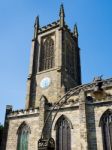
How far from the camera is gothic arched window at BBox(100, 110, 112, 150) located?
858 inches

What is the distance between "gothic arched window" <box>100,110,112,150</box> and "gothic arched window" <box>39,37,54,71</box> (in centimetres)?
1681

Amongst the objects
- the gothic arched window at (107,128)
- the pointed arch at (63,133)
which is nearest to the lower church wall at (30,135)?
the pointed arch at (63,133)

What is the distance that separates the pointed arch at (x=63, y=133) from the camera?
23778 millimetres

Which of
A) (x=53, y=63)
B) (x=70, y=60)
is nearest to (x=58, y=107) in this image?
(x=53, y=63)

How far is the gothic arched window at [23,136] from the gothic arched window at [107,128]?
8.73 m

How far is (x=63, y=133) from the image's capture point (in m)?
24.4

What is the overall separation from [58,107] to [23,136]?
27.9ft

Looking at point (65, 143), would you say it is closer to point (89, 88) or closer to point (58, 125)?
point (58, 125)

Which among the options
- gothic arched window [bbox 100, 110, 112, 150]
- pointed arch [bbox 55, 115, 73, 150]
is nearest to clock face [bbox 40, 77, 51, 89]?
pointed arch [bbox 55, 115, 73, 150]

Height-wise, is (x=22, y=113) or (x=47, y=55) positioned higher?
(x=47, y=55)

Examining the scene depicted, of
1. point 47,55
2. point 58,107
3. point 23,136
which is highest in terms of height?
point 47,55

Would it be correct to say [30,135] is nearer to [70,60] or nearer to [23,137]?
[23,137]

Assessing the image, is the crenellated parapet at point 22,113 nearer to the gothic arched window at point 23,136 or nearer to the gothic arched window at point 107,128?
the gothic arched window at point 23,136

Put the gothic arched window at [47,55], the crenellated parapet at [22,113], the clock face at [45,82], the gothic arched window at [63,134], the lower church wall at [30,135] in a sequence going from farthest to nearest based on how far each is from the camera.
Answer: the gothic arched window at [47,55] < the clock face at [45,82] < the crenellated parapet at [22,113] < the lower church wall at [30,135] < the gothic arched window at [63,134]
